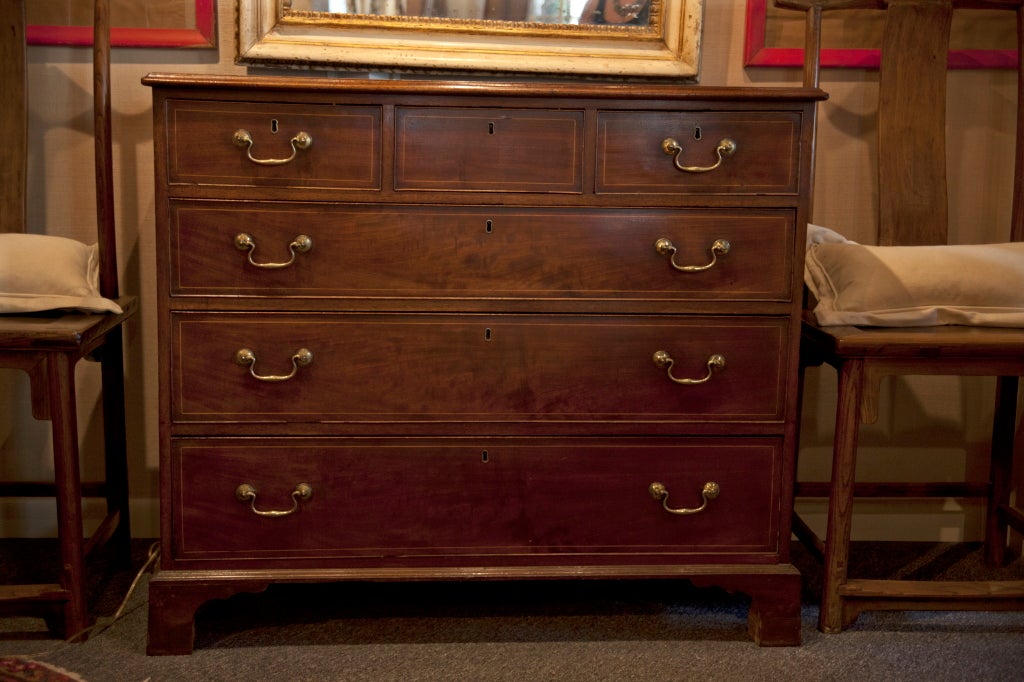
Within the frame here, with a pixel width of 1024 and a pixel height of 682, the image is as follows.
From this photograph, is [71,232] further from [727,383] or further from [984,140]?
[984,140]

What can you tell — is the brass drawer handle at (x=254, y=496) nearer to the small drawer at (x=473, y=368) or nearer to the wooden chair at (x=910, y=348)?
the small drawer at (x=473, y=368)

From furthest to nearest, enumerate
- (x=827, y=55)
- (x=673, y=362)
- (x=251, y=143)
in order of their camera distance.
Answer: (x=827, y=55), (x=673, y=362), (x=251, y=143)

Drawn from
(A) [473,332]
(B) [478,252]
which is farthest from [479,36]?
(A) [473,332]

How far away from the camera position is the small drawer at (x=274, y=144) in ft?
5.34

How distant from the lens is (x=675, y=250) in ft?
5.63

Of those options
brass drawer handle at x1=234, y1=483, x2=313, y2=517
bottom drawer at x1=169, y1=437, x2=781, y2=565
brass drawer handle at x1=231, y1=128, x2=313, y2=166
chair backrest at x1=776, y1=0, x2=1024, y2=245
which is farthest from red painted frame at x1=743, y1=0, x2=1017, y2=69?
brass drawer handle at x1=234, y1=483, x2=313, y2=517

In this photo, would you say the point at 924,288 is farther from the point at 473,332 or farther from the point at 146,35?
the point at 146,35

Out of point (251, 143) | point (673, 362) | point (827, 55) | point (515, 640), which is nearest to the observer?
point (251, 143)

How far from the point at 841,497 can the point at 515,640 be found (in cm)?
70

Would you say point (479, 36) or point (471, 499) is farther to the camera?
point (479, 36)

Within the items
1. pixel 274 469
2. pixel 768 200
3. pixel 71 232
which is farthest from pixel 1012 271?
pixel 71 232

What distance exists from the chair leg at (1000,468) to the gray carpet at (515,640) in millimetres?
330

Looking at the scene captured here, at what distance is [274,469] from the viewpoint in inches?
68.2

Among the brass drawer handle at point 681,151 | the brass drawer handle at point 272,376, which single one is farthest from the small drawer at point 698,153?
the brass drawer handle at point 272,376
